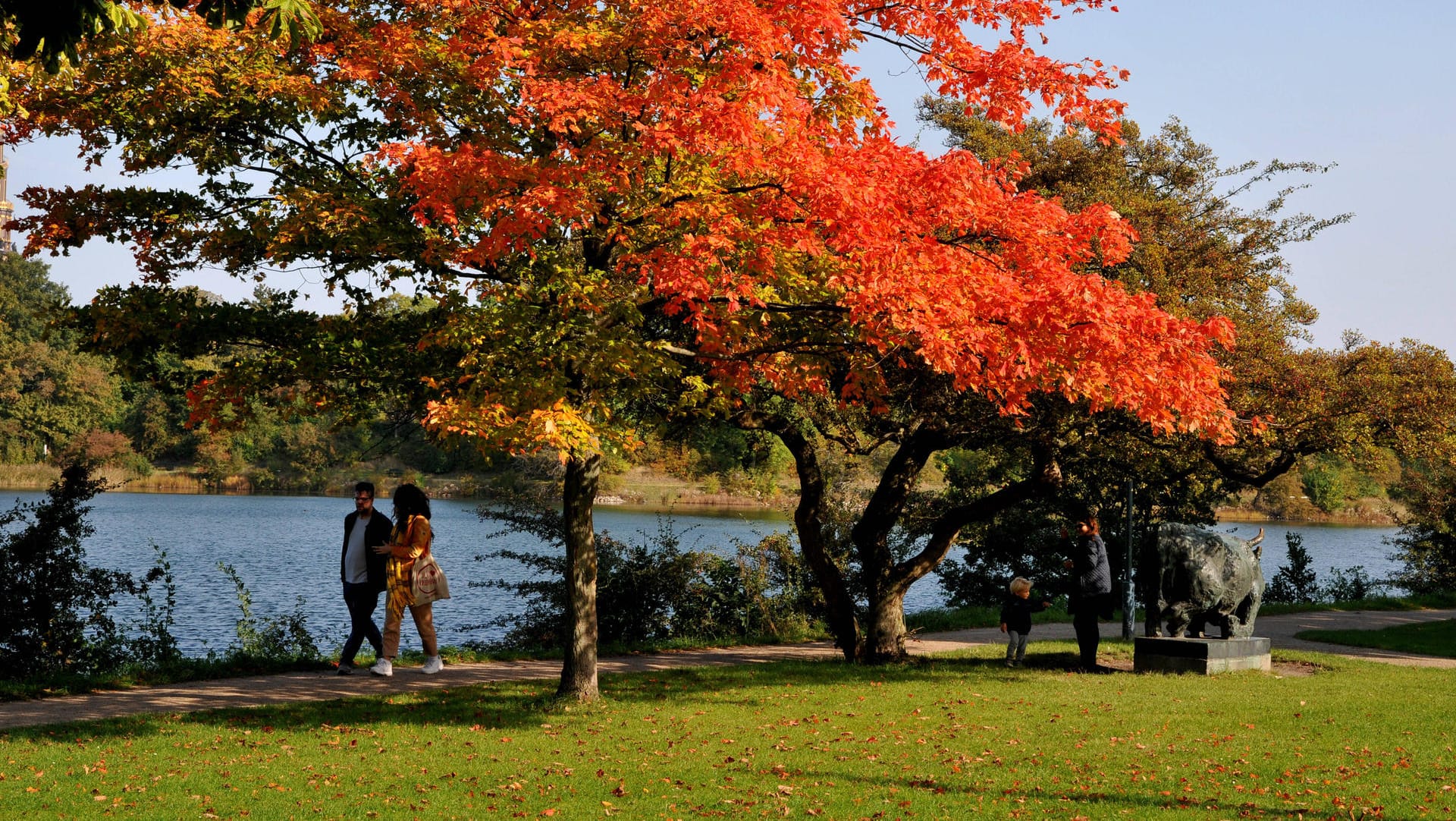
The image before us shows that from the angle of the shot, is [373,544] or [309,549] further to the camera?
[309,549]

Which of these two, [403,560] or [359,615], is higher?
[403,560]

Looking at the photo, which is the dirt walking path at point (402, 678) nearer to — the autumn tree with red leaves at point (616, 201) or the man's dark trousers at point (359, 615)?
the man's dark trousers at point (359, 615)

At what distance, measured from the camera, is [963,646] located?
1636 cm

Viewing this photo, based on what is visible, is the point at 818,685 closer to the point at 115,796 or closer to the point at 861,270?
the point at 861,270

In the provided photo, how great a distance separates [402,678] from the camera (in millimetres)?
12594

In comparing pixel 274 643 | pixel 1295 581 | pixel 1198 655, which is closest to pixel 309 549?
pixel 274 643

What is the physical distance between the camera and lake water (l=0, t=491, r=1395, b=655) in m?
22.6

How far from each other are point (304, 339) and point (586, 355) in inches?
115

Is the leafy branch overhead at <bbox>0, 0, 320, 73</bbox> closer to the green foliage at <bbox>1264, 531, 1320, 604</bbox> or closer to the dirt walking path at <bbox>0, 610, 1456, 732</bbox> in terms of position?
the dirt walking path at <bbox>0, 610, 1456, 732</bbox>

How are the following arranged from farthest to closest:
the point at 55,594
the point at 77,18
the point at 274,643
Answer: the point at 274,643 < the point at 55,594 < the point at 77,18

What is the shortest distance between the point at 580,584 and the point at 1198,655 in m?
7.46

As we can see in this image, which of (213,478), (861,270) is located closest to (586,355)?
(861,270)

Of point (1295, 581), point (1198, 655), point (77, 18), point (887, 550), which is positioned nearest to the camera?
point (77, 18)

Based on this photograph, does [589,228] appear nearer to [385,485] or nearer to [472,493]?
[472,493]
